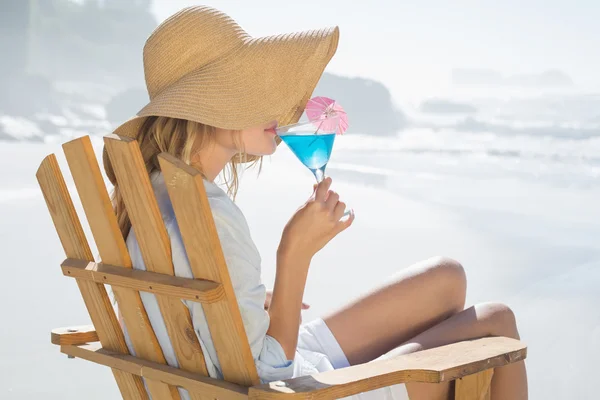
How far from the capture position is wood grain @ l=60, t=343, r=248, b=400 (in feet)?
4.75

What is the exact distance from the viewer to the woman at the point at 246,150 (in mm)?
1521

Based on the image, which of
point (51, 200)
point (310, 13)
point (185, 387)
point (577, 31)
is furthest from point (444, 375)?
point (577, 31)

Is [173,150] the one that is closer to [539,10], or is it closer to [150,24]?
[150,24]

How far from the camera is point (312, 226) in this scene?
1.52 m

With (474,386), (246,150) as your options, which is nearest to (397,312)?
(474,386)

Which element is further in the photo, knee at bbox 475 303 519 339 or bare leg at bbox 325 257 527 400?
bare leg at bbox 325 257 527 400

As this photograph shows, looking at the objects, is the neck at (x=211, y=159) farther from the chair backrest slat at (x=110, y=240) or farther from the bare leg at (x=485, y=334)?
the bare leg at (x=485, y=334)

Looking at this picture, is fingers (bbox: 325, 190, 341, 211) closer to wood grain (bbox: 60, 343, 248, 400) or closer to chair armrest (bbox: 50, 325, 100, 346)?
wood grain (bbox: 60, 343, 248, 400)

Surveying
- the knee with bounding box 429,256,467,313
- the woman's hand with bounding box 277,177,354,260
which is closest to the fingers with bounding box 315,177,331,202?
the woman's hand with bounding box 277,177,354,260

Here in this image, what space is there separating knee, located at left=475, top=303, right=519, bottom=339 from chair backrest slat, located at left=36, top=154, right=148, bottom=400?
77cm

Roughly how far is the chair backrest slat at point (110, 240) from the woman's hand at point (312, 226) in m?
0.31

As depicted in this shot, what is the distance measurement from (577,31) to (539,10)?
2.39ft

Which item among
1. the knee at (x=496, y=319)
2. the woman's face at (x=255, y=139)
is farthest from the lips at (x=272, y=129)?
the knee at (x=496, y=319)

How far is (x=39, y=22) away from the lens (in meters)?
11.6
